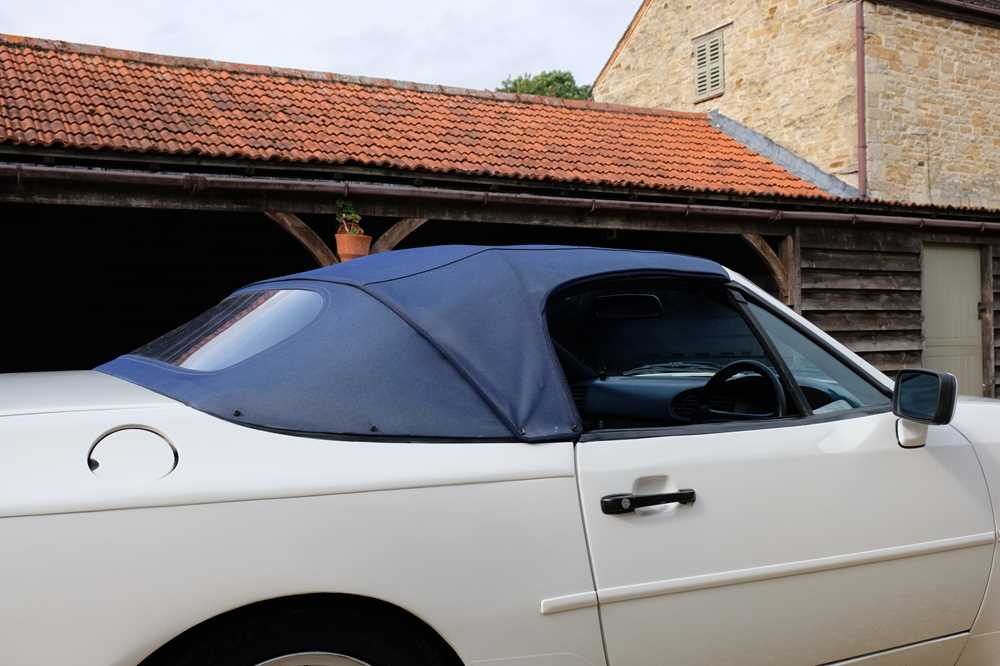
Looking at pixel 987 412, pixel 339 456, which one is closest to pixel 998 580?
pixel 987 412

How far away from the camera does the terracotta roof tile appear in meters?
8.65

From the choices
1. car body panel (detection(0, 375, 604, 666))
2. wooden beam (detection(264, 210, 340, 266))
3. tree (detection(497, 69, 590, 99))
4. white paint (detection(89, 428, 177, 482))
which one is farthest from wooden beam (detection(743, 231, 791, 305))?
tree (detection(497, 69, 590, 99))

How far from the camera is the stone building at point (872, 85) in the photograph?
14.7 m

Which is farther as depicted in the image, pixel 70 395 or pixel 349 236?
pixel 349 236

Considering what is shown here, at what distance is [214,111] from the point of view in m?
9.70

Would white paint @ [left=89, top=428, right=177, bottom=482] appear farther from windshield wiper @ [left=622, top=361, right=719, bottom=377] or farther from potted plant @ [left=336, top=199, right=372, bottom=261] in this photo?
potted plant @ [left=336, top=199, right=372, bottom=261]

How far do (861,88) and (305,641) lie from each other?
1510 centimetres

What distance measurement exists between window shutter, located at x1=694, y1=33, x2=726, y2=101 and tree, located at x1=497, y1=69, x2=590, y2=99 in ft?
102

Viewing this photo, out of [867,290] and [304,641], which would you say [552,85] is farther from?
[304,641]

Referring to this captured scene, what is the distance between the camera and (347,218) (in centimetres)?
796

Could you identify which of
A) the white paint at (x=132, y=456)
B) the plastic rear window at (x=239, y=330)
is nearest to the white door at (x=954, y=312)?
the plastic rear window at (x=239, y=330)

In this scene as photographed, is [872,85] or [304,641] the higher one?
[872,85]

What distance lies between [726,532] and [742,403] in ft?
2.52

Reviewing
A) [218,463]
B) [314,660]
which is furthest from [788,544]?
[218,463]
